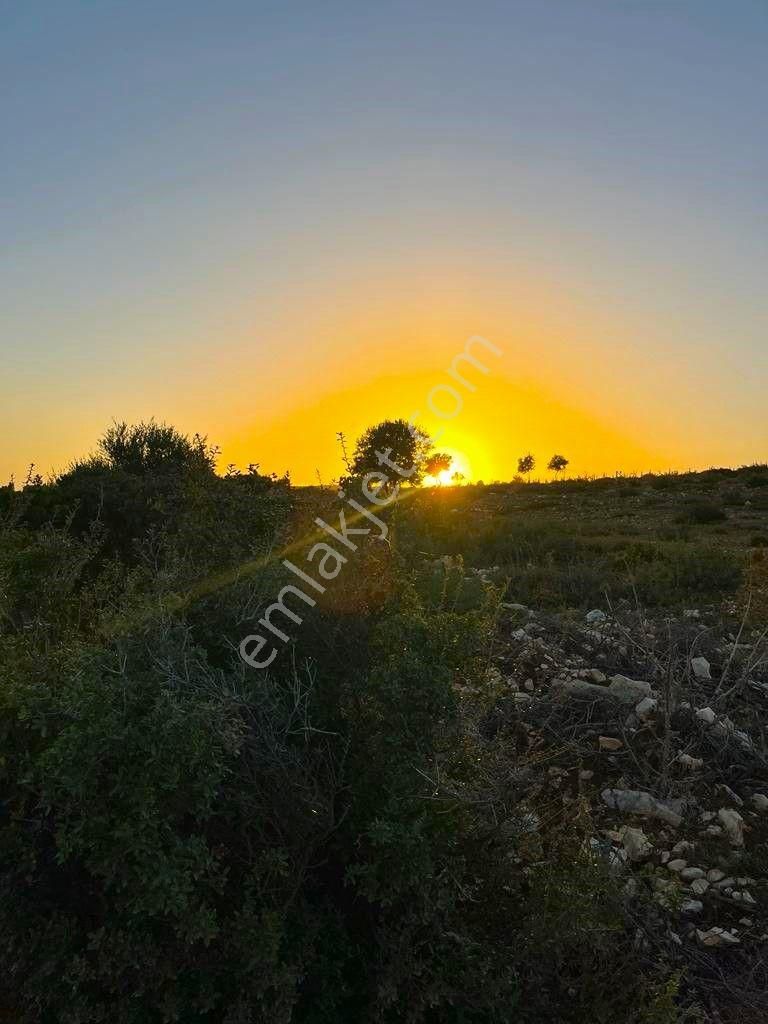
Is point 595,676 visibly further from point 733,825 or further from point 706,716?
point 733,825

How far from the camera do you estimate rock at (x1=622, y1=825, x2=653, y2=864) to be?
410 centimetres

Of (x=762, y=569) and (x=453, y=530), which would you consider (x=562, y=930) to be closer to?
(x=762, y=569)

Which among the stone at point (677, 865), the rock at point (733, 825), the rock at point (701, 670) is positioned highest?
the rock at point (701, 670)

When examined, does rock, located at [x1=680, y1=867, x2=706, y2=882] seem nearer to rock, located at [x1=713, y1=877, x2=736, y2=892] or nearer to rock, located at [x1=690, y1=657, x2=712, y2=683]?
rock, located at [x1=713, y1=877, x2=736, y2=892]

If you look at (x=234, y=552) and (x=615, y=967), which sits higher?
(x=234, y=552)

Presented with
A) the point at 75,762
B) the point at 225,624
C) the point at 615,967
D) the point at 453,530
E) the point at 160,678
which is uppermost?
the point at 453,530

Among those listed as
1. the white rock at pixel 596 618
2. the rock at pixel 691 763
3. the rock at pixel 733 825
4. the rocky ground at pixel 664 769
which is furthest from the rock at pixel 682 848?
the white rock at pixel 596 618

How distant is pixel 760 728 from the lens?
5.20 m

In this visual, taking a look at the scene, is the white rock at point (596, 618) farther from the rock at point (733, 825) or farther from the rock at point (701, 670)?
the rock at point (733, 825)

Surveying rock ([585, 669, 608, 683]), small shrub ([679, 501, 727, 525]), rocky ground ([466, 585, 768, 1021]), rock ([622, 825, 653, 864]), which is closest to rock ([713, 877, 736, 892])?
rocky ground ([466, 585, 768, 1021])

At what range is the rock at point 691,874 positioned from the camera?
3.97m

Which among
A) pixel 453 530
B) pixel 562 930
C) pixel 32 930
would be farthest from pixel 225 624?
pixel 453 530

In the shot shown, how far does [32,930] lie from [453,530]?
1279cm

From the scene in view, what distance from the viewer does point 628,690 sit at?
557 centimetres
